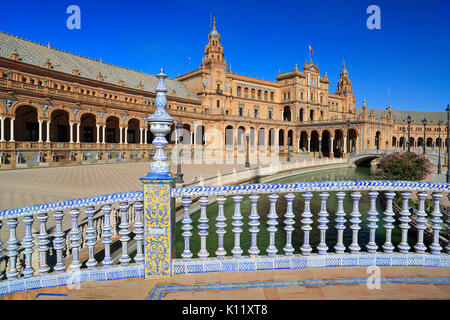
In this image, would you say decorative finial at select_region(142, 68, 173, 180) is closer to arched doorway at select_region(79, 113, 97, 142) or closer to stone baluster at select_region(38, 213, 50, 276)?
stone baluster at select_region(38, 213, 50, 276)

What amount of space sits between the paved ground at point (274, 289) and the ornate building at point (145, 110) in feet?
73.9

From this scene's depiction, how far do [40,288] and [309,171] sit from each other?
97.1 feet

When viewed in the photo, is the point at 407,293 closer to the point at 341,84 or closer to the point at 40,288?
the point at 40,288

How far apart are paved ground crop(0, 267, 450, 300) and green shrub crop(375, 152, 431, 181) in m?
11.9

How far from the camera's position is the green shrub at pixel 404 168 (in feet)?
44.4

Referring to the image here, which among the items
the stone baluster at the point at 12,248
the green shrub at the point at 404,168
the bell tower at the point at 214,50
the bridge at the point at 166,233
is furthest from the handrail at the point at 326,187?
the bell tower at the point at 214,50

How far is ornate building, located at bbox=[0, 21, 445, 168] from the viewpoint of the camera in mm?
23964

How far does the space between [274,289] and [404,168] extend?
44.9 feet

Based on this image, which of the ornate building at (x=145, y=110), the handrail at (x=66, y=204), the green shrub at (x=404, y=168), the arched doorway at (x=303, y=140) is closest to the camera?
the handrail at (x=66, y=204)

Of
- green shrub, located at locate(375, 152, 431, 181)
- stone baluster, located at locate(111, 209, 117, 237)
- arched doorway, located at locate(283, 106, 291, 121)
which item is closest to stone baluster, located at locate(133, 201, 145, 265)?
stone baluster, located at locate(111, 209, 117, 237)

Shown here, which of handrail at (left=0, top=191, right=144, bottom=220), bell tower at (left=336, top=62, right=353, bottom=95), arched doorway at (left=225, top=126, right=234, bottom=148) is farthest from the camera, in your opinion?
bell tower at (left=336, top=62, right=353, bottom=95)

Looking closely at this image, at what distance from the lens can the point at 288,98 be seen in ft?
181

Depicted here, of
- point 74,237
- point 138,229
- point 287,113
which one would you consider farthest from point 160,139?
point 287,113

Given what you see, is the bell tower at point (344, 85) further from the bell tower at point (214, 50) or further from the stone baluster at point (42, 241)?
the stone baluster at point (42, 241)
